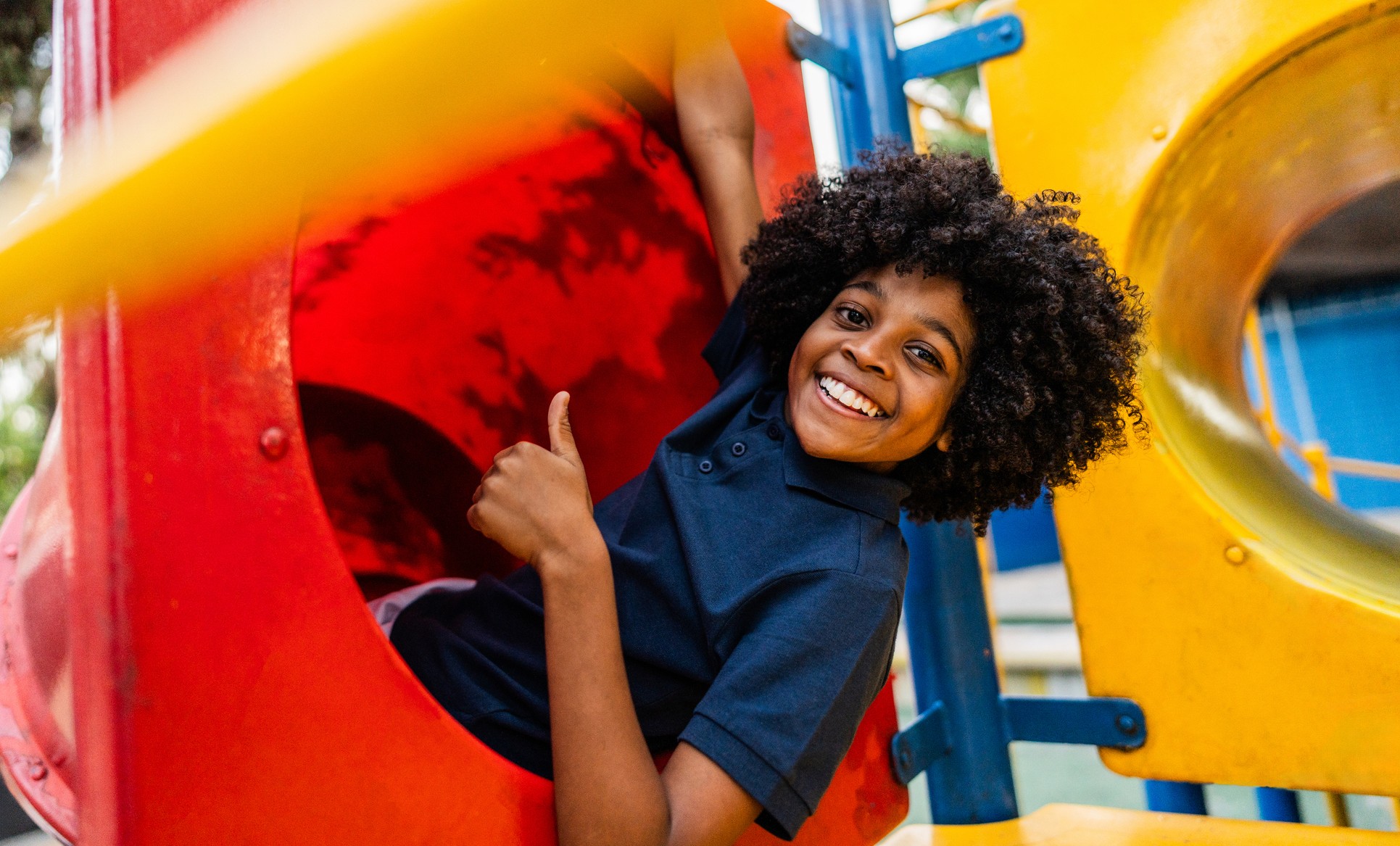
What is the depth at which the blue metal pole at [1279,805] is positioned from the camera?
157 cm

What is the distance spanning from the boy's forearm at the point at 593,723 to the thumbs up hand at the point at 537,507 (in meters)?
0.01

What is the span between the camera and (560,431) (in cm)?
88

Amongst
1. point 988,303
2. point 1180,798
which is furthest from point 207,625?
point 1180,798

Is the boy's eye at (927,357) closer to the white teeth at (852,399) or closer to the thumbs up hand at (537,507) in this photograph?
the white teeth at (852,399)

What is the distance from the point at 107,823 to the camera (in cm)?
49

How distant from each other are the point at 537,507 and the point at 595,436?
0.56 meters

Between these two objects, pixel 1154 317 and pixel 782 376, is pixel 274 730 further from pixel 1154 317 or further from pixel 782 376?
pixel 1154 317

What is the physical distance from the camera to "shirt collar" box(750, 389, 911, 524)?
93 cm

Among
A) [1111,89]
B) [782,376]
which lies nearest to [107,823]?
[782,376]

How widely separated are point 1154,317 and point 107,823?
125cm

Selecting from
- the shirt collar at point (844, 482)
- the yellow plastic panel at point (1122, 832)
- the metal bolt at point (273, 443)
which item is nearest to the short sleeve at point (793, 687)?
the shirt collar at point (844, 482)

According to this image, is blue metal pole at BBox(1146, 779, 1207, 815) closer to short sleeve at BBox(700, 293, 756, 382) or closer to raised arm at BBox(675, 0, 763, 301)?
short sleeve at BBox(700, 293, 756, 382)

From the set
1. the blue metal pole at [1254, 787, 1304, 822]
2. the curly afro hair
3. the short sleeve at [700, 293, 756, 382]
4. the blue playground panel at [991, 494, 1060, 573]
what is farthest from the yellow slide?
the blue playground panel at [991, 494, 1060, 573]

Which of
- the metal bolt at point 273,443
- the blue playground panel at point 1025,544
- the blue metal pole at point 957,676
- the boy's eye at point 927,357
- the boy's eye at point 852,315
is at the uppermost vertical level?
the boy's eye at point 852,315
